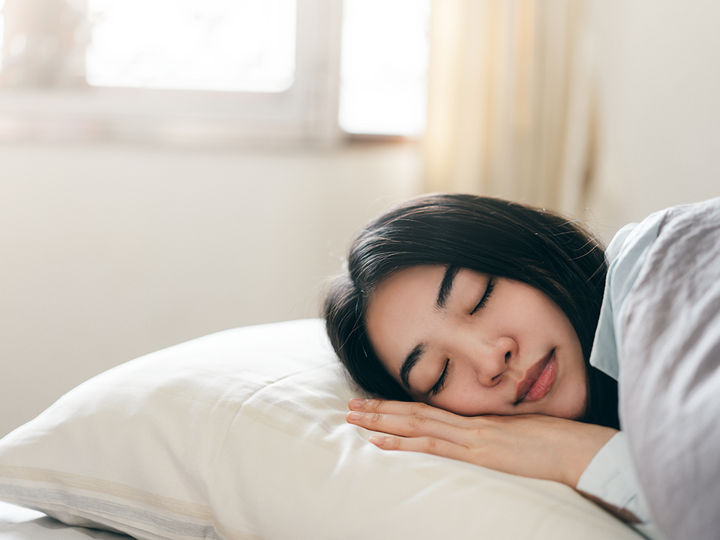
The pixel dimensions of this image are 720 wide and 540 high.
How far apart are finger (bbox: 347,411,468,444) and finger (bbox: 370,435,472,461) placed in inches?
0.9

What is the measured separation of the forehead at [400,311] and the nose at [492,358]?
0.09 metres

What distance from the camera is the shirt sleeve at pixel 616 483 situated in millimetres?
632

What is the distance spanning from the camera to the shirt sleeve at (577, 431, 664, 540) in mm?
632

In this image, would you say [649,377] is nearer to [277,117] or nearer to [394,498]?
[394,498]

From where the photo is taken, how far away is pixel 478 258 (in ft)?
2.83

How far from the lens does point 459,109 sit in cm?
193

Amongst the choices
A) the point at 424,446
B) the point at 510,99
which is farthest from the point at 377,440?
the point at 510,99

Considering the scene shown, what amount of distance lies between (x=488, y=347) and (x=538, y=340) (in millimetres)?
74

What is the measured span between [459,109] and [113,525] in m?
1.58

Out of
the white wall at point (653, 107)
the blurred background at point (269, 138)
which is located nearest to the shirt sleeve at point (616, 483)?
the blurred background at point (269, 138)

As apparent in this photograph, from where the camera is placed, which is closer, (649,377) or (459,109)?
(649,377)

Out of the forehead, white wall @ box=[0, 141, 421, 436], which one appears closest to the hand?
the forehead

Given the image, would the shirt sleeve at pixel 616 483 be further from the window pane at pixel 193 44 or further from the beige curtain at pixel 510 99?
the window pane at pixel 193 44

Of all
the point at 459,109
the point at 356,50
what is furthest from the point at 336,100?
the point at 459,109
